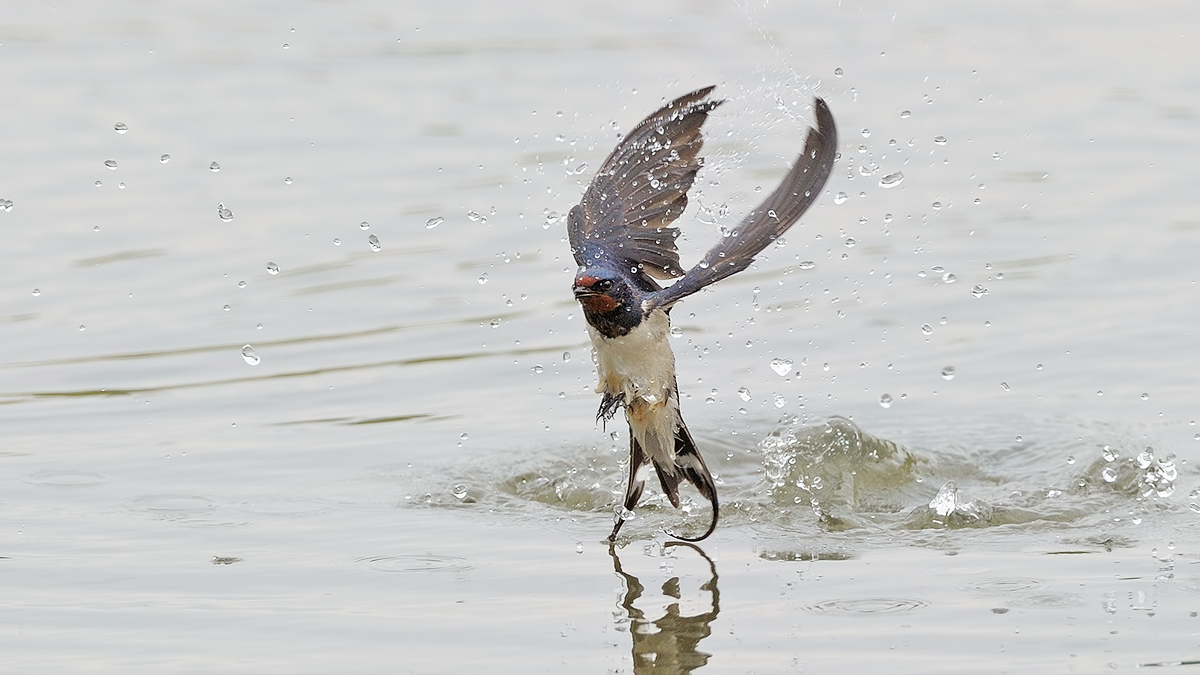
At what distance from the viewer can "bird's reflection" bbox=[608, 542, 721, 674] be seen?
493 centimetres

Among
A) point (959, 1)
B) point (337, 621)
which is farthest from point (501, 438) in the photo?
point (959, 1)

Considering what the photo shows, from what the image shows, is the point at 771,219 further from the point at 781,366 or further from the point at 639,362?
the point at 781,366

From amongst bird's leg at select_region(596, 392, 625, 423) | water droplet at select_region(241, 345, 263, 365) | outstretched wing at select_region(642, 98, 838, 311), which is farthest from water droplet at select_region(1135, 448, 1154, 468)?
water droplet at select_region(241, 345, 263, 365)

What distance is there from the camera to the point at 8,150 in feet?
36.7

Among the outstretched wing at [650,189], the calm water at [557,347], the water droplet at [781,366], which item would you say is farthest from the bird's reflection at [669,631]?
the water droplet at [781,366]

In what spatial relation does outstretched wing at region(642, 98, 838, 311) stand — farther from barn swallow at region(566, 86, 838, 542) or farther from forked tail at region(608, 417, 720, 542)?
forked tail at region(608, 417, 720, 542)

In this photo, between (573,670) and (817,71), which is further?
(817,71)

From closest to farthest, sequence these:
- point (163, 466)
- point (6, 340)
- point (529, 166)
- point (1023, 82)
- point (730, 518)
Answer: point (730, 518) < point (163, 466) < point (6, 340) < point (529, 166) < point (1023, 82)

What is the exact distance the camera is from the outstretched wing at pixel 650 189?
6.13 metres

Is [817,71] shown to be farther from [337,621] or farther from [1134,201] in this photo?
[337,621]

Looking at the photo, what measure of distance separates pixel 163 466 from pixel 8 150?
16.5ft

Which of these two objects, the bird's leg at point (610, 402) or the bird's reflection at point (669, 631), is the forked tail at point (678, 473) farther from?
the bird's reflection at point (669, 631)

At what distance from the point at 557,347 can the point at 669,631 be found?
11.2ft

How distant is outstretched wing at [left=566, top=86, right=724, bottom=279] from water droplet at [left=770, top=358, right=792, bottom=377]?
157 centimetres
